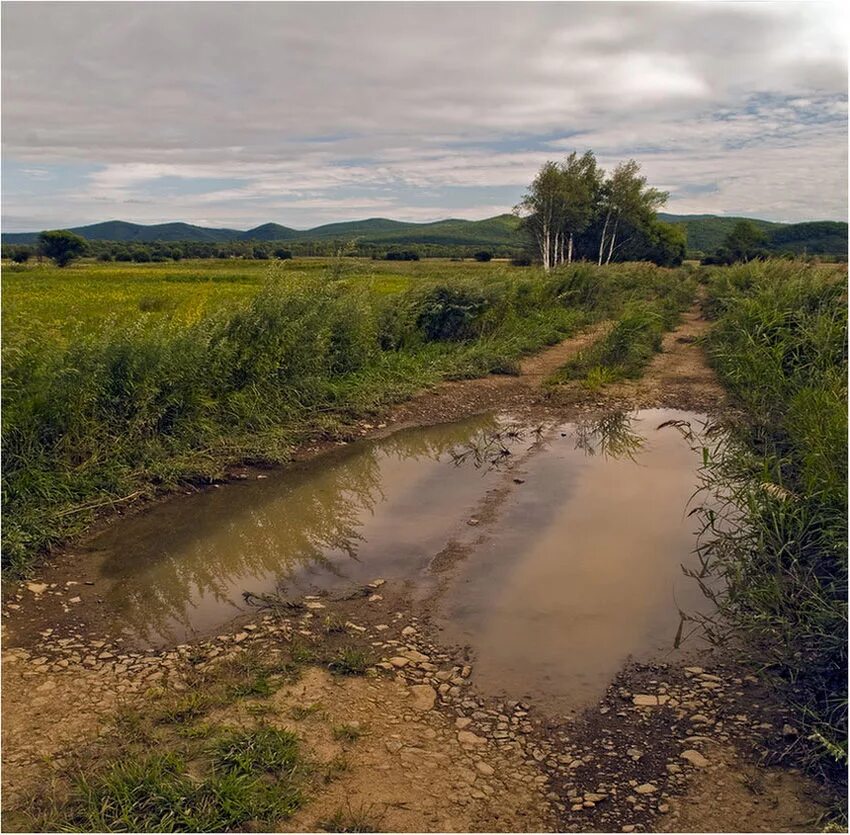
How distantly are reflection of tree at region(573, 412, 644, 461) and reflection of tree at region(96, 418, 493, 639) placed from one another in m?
2.56

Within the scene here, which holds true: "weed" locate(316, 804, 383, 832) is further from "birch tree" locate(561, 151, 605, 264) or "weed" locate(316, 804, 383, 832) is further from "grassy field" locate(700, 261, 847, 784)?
"birch tree" locate(561, 151, 605, 264)

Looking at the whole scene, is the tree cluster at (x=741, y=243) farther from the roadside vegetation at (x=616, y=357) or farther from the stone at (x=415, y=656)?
the stone at (x=415, y=656)

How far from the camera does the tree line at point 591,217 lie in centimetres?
3597

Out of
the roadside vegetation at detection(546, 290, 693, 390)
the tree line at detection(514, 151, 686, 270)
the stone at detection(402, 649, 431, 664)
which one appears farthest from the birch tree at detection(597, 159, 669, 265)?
the stone at detection(402, 649, 431, 664)

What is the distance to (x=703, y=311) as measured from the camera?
72.5 ft

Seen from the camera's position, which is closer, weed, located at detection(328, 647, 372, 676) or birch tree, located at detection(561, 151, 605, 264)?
weed, located at detection(328, 647, 372, 676)

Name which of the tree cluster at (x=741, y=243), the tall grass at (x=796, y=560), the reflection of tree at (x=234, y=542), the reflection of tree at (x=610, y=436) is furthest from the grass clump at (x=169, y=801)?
the tree cluster at (x=741, y=243)

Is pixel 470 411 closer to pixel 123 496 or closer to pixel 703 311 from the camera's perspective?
pixel 123 496

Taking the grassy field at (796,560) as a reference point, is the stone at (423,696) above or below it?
below

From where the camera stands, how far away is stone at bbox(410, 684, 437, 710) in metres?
3.66

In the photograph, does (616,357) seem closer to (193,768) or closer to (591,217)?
(193,768)

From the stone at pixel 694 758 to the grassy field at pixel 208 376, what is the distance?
179 inches

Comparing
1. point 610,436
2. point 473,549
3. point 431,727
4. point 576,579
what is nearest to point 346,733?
point 431,727

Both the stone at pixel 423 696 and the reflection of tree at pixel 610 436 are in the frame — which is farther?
the reflection of tree at pixel 610 436
